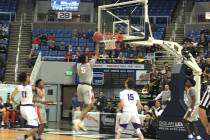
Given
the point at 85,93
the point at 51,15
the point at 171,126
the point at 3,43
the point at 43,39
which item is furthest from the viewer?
the point at 51,15

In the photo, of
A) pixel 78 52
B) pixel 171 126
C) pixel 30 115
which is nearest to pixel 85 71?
pixel 30 115

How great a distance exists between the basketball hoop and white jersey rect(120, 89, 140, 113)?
15.5 ft

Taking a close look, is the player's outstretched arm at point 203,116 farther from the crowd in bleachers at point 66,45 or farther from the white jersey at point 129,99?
the crowd in bleachers at point 66,45

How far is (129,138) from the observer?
1838cm

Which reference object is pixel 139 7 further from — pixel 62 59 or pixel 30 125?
pixel 62 59

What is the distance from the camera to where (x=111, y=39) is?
17453 mm

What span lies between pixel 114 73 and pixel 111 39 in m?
10.6

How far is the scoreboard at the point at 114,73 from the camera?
27375 mm

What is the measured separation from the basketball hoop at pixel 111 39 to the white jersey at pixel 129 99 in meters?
4.73

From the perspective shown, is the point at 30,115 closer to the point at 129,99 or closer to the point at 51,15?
the point at 129,99

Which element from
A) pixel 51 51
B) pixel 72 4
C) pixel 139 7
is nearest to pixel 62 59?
pixel 51 51

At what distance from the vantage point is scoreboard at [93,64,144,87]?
89.8 feet

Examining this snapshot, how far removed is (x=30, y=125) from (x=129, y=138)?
22.2ft

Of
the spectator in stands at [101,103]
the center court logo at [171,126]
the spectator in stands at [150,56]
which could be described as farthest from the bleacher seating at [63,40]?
the center court logo at [171,126]
